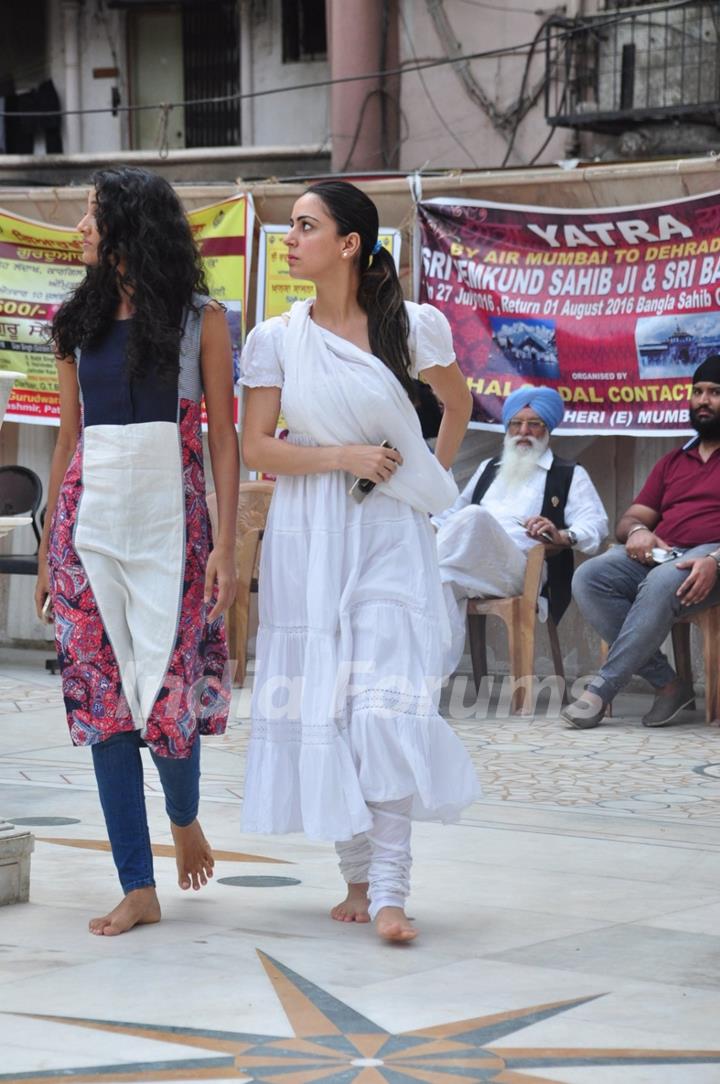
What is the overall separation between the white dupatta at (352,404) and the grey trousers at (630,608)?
371cm

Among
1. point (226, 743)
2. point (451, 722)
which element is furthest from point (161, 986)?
point (451, 722)

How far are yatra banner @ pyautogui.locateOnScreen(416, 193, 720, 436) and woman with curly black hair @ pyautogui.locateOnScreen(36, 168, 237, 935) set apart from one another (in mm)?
4667

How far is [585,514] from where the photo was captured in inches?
337

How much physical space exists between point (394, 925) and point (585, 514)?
4732 millimetres

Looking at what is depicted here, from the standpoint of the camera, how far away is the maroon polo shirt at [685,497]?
813 cm

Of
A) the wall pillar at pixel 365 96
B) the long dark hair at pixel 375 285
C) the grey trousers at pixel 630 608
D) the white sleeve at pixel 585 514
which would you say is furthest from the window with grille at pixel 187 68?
the long dark hair at pixel 375 285

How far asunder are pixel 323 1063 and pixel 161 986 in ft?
1.97

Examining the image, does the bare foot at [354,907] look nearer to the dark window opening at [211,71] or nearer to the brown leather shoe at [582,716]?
the brown leather shoe at [582,716]

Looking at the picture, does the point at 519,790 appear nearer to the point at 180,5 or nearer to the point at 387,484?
the point at 387,484

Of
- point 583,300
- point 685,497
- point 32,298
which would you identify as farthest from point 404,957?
point 32,298

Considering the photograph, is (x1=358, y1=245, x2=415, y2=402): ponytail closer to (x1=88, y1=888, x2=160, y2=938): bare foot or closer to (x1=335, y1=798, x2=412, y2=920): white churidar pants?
(x1=335, y1=798, x2=412, y2=920): white churidar pants

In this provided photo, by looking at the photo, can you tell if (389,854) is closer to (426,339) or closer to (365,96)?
(426,339)

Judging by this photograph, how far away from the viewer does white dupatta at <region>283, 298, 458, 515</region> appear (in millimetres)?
4297

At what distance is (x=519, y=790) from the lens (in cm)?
630
